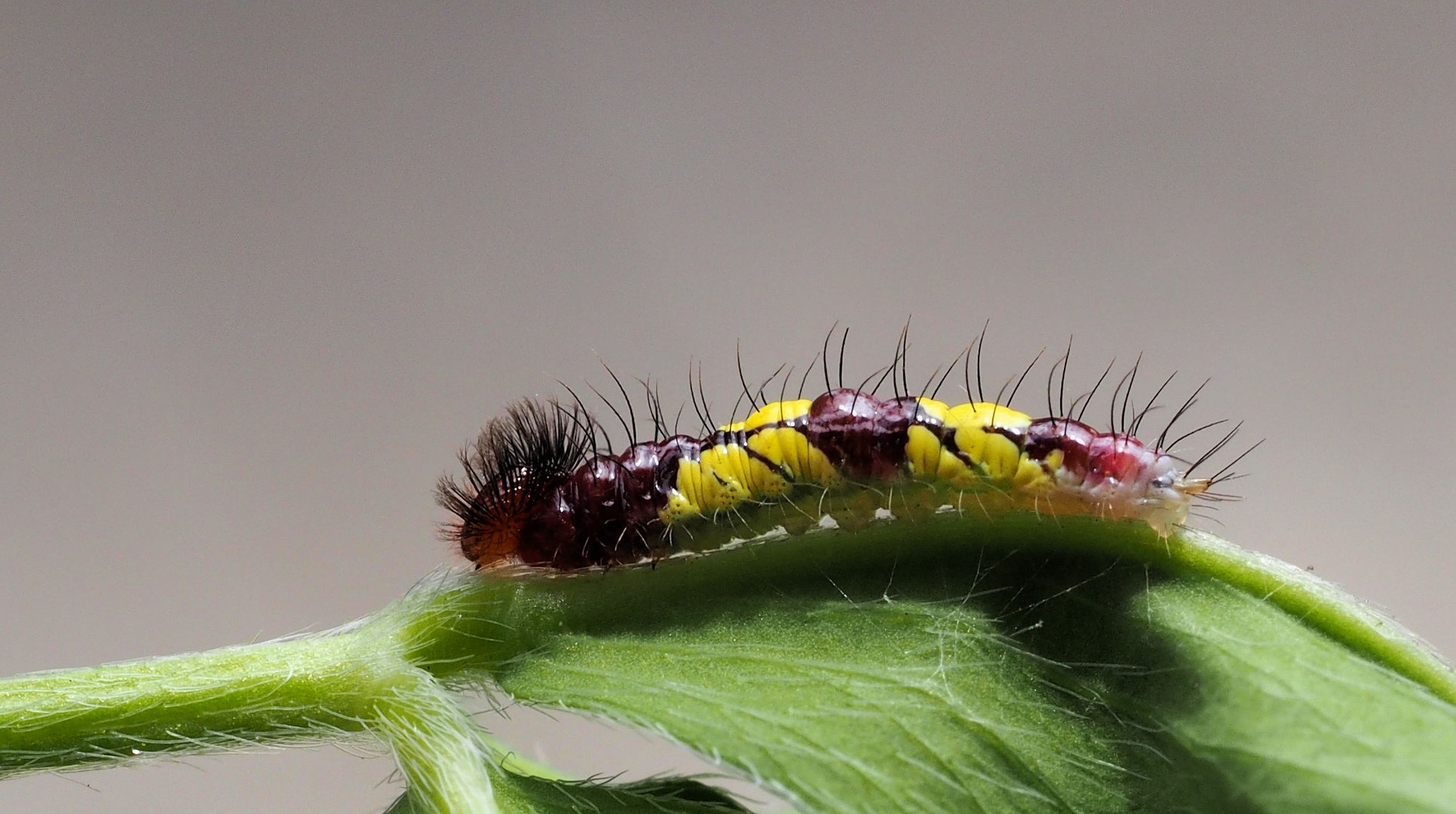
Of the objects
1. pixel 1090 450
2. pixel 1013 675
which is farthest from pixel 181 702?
pixel 1090 450

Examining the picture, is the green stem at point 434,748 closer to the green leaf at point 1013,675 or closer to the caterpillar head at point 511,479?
the green leaf at point 1013,675

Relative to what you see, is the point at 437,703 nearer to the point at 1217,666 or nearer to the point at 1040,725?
the point at 1040,725

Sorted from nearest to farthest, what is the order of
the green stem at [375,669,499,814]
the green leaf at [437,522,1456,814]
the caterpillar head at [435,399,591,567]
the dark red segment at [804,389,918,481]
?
1. the green leaf at [437,522,1456,814]
2. the green stem at [375,669,499,814]
3. the dark red segment at [804,389,918,481]
4. the caterpillar head at [435,399,591,567]

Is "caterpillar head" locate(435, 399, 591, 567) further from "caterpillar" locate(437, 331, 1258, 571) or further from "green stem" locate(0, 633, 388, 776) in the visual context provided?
"green stem" locate(0, 633, 388, 776)

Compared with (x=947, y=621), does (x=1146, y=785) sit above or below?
below

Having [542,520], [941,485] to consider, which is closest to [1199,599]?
[941,485]

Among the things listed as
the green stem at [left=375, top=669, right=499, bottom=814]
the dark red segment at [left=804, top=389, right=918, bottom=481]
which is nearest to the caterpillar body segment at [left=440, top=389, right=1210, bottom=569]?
the dark red segment at [left=804, top=389, right=918, bottom=481]

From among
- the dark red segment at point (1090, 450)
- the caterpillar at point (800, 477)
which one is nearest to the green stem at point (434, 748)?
the caterpillar at point (800, 477)
